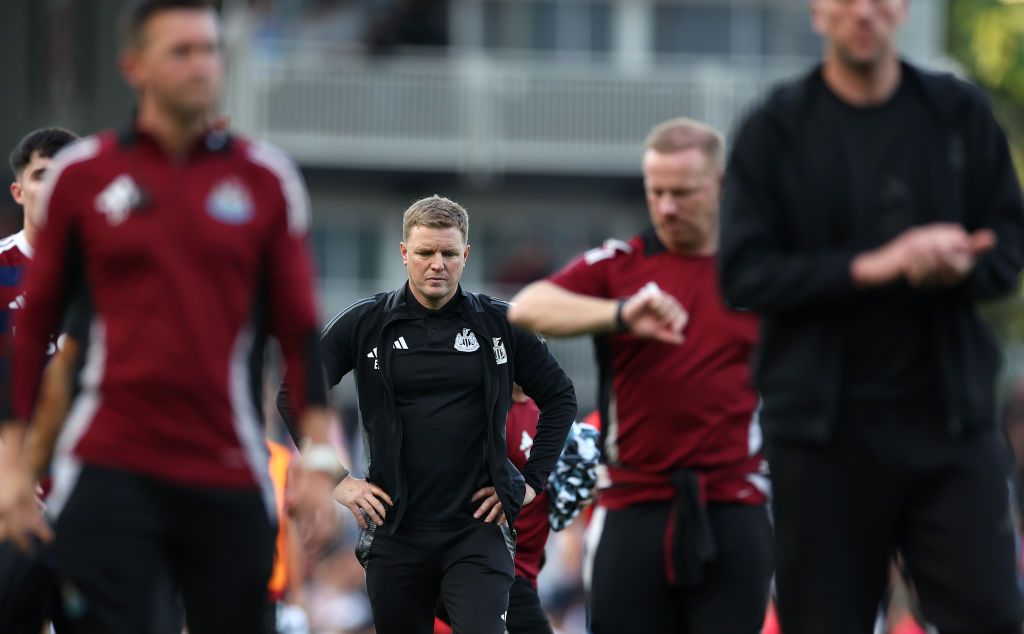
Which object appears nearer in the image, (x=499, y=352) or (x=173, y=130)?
(x=173, y=130)

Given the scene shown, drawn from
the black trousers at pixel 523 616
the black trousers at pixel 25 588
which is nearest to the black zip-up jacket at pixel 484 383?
the black trousers at pixel 523 616

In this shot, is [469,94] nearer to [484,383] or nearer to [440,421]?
[484,383]

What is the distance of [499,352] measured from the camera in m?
9.27

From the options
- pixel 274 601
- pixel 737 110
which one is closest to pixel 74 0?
pixel 737 110

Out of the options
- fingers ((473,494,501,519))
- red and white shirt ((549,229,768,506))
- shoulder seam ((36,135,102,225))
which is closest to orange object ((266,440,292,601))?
fingers ((473,494,501,519))

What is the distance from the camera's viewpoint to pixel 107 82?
103 feet

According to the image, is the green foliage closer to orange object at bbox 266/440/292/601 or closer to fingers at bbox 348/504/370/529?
orange object at bbox 266/440/292/601

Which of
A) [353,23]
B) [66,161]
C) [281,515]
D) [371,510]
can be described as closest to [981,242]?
[66,161]

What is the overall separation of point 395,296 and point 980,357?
3974mm

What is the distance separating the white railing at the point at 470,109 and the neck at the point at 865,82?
25952 millimetres

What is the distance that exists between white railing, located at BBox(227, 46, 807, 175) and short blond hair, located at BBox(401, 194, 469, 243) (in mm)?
22353

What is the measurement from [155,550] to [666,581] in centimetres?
246

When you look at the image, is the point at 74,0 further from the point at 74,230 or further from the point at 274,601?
the point at 74,230

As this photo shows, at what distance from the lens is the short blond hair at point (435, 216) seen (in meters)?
9.34
